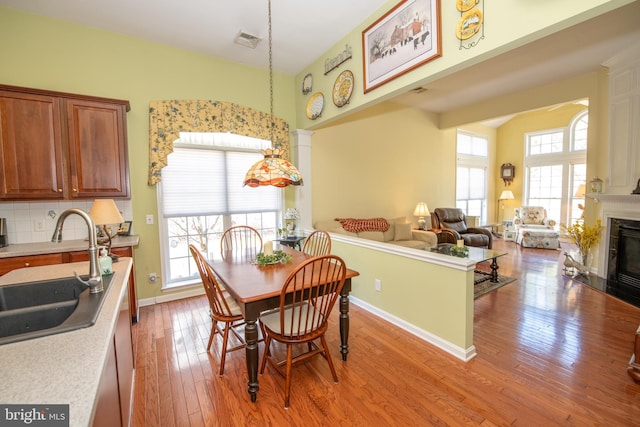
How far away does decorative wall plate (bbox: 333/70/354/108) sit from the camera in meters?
3.07

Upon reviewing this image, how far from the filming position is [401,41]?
2432mm

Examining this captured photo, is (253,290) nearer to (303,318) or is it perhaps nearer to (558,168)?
(303,318)

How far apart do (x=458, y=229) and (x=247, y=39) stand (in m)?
5.35

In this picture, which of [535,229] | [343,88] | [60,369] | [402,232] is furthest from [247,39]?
[535,229]

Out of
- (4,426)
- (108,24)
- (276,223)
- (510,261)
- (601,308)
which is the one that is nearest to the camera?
(4,426)

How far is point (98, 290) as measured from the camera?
4.38ft

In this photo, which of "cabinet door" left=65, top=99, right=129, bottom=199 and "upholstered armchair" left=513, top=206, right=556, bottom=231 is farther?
"upholstered armchair" left=513, top=206, right=556, bottom=231

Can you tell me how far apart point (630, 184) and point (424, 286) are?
12.2ft

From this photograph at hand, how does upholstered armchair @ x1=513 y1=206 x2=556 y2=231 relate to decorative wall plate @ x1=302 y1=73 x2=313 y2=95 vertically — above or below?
below

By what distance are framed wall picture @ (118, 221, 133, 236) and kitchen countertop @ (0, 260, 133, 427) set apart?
2516 millimetres

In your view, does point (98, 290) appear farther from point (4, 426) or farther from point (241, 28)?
point (241, 28)

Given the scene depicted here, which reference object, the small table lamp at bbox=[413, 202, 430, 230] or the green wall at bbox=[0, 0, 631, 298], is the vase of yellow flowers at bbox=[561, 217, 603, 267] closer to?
the green wall at bbox=[0, 0, 631, 298]

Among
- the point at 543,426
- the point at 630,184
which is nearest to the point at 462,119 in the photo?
the point at 630,184

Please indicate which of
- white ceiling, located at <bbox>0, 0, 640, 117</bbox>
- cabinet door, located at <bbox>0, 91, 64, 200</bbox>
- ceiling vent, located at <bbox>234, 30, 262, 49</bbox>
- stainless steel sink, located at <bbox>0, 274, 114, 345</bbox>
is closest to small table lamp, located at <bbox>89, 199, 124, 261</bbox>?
stainless steel sink, located at <bbox>0, 274, 114, 345</bbox>
